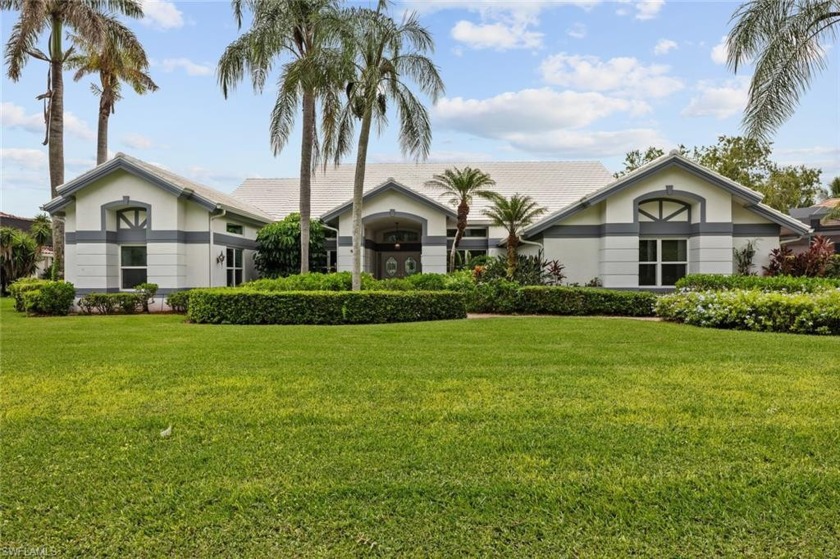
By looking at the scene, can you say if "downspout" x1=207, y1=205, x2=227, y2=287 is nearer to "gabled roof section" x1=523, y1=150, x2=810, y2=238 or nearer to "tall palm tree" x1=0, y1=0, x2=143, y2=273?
"tall palm tree" x1=0, y1=0, x2=143, y2=273

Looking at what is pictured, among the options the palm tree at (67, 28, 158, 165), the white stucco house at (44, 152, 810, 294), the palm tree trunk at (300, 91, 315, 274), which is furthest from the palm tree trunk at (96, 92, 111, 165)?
the palm tree trunk at (300, 91, 315, 274)

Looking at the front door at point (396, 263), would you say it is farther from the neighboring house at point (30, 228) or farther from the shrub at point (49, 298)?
the neighboring house at point (30, 228)

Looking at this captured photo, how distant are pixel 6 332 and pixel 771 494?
596 inches

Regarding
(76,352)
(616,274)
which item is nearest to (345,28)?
(76,352)

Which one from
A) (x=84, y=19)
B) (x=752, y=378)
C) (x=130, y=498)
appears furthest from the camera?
(x=84, y=19)

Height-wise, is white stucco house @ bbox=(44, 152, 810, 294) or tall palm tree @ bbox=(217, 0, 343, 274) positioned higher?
tall palm tree @ bbox=(217, 0, 343, 274)

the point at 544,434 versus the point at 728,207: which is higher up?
the point at 728,207

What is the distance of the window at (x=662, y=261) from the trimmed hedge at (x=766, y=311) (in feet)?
18.5

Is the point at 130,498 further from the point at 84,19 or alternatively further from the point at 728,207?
the point at 84,19

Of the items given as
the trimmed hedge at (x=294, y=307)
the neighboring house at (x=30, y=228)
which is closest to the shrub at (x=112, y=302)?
the trimmed hedge at (x=294, y=307)

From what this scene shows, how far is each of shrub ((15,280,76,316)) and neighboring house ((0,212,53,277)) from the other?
71.6 ft

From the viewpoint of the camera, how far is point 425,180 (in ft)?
95.3

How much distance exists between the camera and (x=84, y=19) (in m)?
20.2

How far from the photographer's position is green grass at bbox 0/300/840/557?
311 cm
